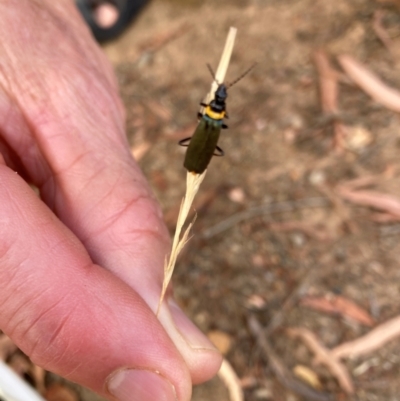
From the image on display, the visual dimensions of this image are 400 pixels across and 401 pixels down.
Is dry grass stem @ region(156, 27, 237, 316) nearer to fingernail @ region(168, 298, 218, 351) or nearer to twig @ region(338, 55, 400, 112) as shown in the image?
fingernail @ region(168, 298, 218, 351)

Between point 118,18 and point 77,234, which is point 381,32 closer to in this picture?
point 118,18

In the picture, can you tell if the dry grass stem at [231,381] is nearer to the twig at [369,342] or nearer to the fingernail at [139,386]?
the twig at [369,342]

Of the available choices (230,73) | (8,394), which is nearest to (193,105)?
(230,73)

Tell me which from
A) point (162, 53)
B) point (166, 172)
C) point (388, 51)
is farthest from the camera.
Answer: point (162, 53)

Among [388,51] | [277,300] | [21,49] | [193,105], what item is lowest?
[277,300]

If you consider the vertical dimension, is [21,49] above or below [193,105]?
above

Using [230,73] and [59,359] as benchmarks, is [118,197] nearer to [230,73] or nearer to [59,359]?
[59,359]
